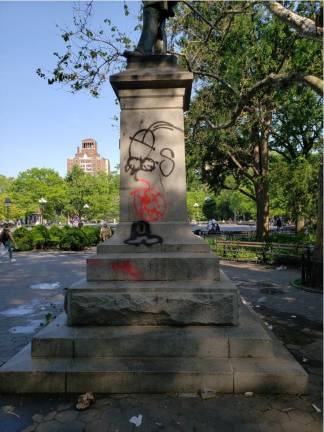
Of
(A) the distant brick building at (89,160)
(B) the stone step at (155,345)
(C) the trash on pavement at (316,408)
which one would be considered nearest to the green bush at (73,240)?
(B) the stone step at (155,345)

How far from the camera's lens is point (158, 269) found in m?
4.76

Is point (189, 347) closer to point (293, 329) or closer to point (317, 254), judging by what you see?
point (293, 329)

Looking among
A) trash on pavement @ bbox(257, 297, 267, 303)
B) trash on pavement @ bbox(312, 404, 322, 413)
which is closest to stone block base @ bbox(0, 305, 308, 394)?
trash on pavement @ bbox(312, 404, 322, 413)

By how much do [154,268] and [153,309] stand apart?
603 millimetres

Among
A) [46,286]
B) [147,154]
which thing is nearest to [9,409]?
[147,154]

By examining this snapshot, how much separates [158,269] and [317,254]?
7436 millimetres

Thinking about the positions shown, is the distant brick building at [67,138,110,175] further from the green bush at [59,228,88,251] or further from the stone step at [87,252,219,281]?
the stone step at [87,252,219,281]

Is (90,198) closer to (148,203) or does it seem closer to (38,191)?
(38,191)

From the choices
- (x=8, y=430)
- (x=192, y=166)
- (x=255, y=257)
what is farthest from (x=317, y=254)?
(x=192, y=166)

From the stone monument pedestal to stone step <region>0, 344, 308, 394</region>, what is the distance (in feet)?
0.04

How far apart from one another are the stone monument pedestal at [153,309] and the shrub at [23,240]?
64.8 feet

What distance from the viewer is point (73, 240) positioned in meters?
23.1

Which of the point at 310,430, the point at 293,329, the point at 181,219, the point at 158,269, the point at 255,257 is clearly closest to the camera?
the point at 310,430

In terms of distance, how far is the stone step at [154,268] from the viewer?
15.5 ft
